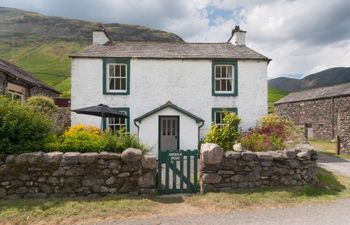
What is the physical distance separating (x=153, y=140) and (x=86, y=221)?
8688 millimetres

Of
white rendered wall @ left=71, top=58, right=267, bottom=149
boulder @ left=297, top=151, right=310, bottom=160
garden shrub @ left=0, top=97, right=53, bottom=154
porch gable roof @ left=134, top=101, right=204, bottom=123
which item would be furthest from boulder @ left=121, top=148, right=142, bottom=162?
white rendered wall @ left=71, top=58, right=267, bottom=149

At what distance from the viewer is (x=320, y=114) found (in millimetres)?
28219

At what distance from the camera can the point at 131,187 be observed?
24.2 ft

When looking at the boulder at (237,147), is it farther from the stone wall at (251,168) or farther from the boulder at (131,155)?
the boulder at (131,155)

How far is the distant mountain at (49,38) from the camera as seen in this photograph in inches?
3076

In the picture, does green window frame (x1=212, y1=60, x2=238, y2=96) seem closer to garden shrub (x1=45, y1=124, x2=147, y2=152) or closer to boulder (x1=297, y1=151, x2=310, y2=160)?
boulder (x1=297, y1=151, x2=310, y2=160)

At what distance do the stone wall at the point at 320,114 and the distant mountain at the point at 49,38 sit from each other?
42.2 metres

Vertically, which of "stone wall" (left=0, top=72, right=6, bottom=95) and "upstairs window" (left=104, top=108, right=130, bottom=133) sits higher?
"stone wall" (left=0, top=72, right=6, bottom=95)

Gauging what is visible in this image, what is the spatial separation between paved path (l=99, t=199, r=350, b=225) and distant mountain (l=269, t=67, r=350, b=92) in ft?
244

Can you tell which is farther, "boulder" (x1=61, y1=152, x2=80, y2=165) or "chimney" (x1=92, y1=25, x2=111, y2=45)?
"chimney" (x1=92, y1=25, x2=111, y2=45)

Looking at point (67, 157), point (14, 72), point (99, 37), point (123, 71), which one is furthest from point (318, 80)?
point (67, 157)

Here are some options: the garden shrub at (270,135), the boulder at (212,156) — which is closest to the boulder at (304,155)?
the garden shrub at (270,135)

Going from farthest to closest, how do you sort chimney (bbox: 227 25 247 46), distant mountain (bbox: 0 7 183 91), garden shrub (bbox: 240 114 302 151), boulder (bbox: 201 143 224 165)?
1. distant mountain (bbox: 0 7 183 91)
2. chimney (bbox: 227 25 247 46)
3. garden shrub (bbox: 240 114 302 151)
4. boulder (bbox: 201 143 224 165)

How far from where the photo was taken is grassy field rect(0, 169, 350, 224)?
6.06 metres
